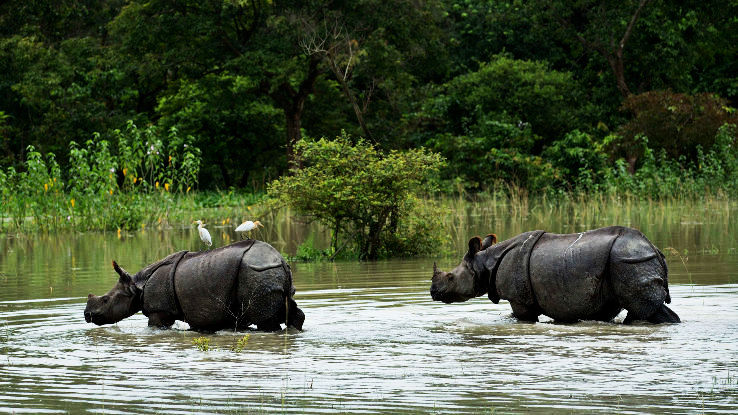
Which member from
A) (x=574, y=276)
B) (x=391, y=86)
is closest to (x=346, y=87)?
(x=391, y=86)

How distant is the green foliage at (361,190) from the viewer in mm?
18984

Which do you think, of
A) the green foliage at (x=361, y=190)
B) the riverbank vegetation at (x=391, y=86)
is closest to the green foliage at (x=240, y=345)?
the green foliage at (x=361, y=190)

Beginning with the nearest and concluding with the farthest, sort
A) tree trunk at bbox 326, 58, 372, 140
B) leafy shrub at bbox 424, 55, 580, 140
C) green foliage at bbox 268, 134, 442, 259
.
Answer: green foliage at bbox 268, 134, 442, 259
tree trunk at bbox 326, 58, 372, 140
leafy shrub at bbox 424, 55, 580, 140

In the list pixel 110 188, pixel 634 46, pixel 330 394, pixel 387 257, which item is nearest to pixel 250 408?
pixel 330 394

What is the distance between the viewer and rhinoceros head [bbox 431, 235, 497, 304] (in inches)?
477

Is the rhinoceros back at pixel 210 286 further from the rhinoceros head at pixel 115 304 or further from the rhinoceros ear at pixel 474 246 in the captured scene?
the rhinoceros ear at pixel 474 246

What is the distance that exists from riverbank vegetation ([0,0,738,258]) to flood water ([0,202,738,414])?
65.2 feet

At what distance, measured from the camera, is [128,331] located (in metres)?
11.6

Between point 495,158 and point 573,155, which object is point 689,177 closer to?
point 573,155

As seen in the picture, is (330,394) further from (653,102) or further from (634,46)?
(634,46)

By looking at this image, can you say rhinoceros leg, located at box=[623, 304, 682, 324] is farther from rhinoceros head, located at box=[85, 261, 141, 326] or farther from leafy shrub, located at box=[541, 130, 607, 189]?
leafy shrub, located at box=[541, 130, 607, 189]

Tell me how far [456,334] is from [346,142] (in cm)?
953

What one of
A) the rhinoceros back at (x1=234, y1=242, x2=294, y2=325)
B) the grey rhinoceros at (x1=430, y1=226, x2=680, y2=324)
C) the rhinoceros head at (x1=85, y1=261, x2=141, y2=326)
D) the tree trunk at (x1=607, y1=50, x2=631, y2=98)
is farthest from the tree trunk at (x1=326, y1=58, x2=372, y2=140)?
the rhinoceros back at (x1=234, y1=242, x2=294, y2=325)

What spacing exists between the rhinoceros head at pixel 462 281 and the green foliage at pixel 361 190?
6.51 m
